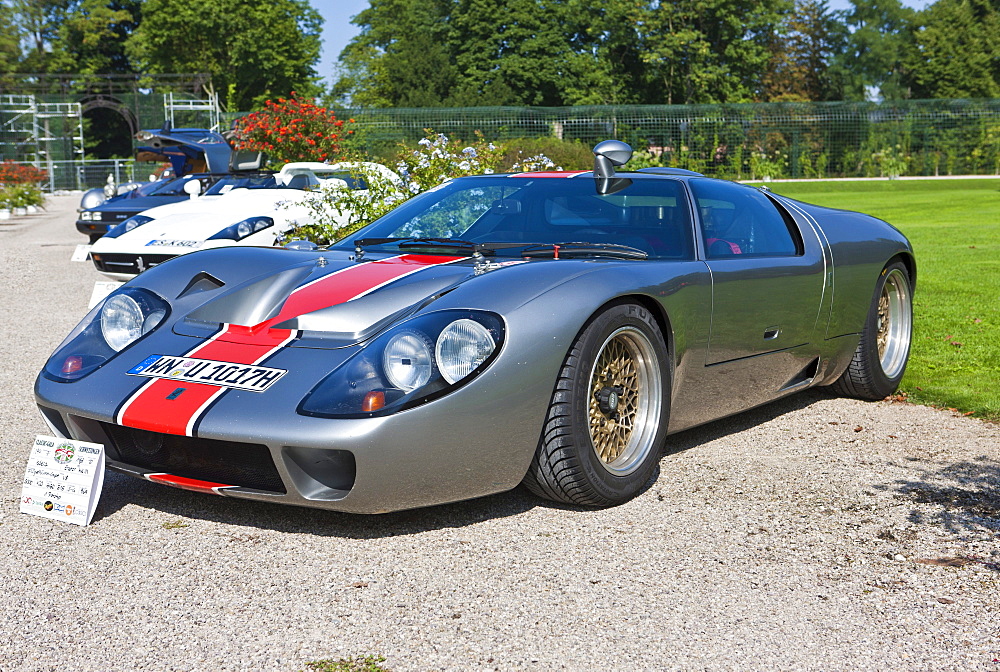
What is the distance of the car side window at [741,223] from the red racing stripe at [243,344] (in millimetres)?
1148

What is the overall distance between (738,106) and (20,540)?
115 feet

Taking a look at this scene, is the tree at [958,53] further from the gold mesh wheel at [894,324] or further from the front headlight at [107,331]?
the front headlight at [107,331]

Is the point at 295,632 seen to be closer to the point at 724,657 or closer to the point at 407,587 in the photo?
the point at 407,587

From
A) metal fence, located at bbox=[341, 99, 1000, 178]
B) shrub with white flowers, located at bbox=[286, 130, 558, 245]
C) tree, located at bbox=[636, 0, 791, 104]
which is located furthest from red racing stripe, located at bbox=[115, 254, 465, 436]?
tree, located at bbox=[636, 0, 791, 104]

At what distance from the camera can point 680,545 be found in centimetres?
322

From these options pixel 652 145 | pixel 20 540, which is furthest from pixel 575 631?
pixel 652 145

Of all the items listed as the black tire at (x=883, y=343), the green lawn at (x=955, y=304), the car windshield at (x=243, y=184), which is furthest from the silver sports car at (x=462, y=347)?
the car windshield at (x=243, y=184)

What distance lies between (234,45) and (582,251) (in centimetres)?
5857

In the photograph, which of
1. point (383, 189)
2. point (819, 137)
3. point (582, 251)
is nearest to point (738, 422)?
point (582, 251)

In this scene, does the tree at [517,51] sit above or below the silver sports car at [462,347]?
above

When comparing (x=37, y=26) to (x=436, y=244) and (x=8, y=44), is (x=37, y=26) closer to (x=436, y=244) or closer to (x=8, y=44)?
(x=8, y=44)

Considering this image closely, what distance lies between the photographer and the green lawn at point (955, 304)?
218 inches

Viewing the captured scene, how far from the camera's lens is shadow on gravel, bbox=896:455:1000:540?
346 cm

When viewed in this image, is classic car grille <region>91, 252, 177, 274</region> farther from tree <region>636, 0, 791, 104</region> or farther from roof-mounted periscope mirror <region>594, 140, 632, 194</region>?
tree <region>636, 0, 791, 104</region>
